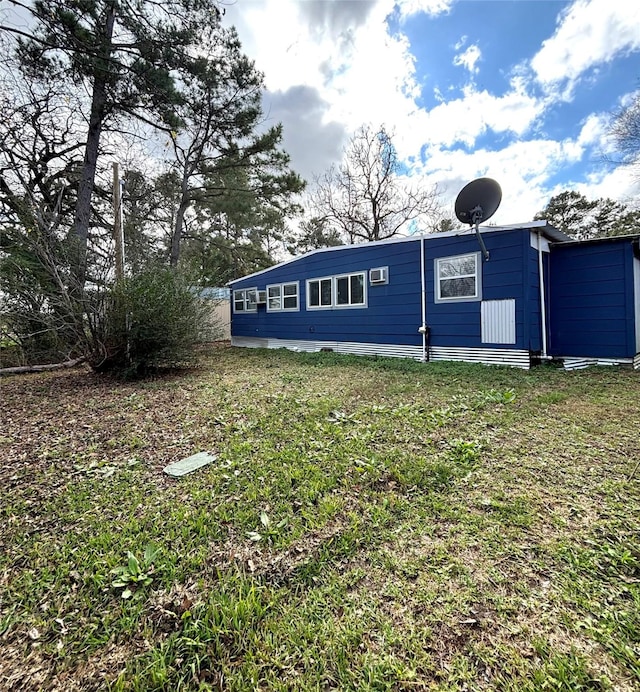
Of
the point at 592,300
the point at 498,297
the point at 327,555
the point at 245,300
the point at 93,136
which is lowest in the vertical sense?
the point at 327,555

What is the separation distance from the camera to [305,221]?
18.3m

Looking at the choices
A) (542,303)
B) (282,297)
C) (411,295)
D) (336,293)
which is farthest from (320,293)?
(542,303)

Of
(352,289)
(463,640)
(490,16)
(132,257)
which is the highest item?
(490,16)

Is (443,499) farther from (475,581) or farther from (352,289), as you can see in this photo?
(352,289)

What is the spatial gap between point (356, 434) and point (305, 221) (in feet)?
55.7

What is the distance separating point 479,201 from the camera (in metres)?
5.82

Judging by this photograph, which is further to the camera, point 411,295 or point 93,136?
point 93,136

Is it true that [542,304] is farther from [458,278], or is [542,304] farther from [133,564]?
[133,564]

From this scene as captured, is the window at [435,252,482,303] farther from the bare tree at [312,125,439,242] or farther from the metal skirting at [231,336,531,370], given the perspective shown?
the bare tree at [312,125,439,242]

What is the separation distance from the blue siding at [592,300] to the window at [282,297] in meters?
6.63

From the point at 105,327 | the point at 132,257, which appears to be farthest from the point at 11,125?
the point at 105,327

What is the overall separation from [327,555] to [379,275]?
6.96 metres

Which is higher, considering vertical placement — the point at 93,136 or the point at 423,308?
the point at 93,136

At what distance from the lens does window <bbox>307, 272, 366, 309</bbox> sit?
8.52 meters
